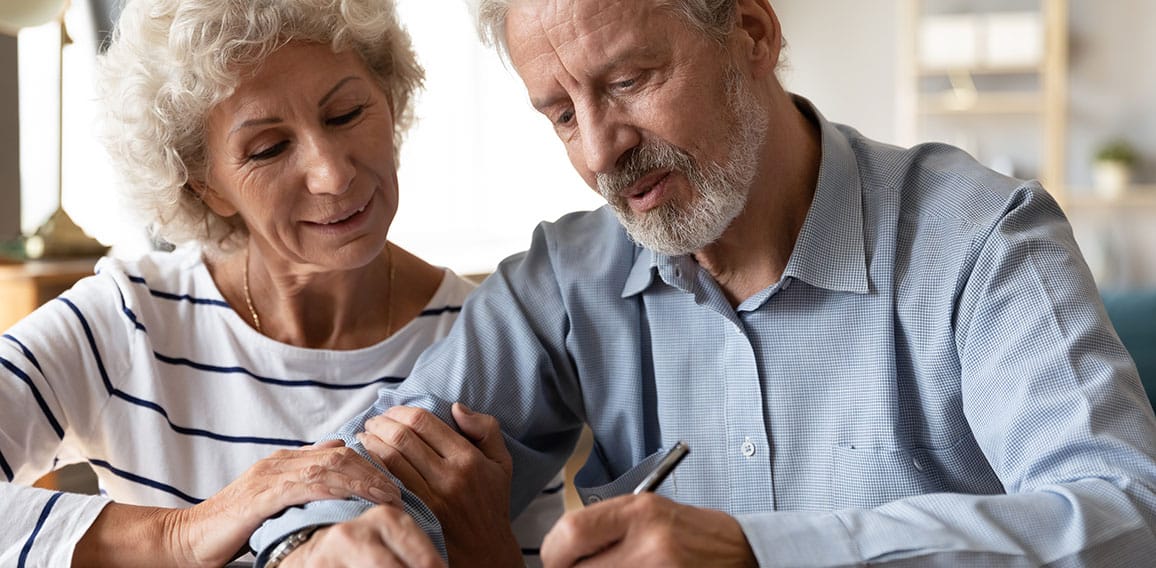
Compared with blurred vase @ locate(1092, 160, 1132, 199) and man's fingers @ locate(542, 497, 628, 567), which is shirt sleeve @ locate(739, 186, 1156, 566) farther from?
blurred vase @ locate(1092, 160, 1132, 199)

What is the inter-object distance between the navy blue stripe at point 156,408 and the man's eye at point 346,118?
47 cm

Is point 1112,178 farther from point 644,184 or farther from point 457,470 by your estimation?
point 457,470

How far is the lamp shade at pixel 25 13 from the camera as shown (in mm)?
2205

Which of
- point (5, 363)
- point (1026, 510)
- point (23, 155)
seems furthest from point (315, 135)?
point (23, 155)

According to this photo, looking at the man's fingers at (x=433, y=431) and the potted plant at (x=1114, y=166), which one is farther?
the potted plant at (x=1114, y=166)

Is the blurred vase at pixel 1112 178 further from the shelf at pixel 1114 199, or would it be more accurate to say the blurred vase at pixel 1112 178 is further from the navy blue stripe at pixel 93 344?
the navy blue stripe at pixel 93 344

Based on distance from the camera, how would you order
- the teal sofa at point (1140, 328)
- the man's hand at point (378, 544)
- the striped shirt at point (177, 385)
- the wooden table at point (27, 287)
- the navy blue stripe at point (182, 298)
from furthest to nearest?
1. the teal sofa at point (1140, 328)
2. the wooden table at point (27, 287)
3. the navy blue stripe at point (182, 298)
4. the striped shirt at point (177, 385)
5. the man's hand at point (378, 544)

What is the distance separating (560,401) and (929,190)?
1.86ft

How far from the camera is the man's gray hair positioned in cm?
139

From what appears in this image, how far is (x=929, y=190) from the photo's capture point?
146 centimetres

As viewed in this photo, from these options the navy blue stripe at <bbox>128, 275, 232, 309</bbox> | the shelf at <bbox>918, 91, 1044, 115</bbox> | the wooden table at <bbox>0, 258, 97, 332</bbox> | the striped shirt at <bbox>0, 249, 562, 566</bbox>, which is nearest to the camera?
the striped shirt at <bbox>0, 249, 562, 566</bbox>

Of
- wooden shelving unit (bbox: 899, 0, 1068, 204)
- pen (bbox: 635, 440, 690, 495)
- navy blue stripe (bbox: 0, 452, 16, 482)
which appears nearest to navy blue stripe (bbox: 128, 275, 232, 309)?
navy blue stripe (bbox: 0, 452, 16, 482)

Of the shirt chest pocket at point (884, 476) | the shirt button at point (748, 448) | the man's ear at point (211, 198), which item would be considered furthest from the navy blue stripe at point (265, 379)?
the shirt chest pocket at point (884, 476)

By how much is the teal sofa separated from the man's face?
1.36 metres
